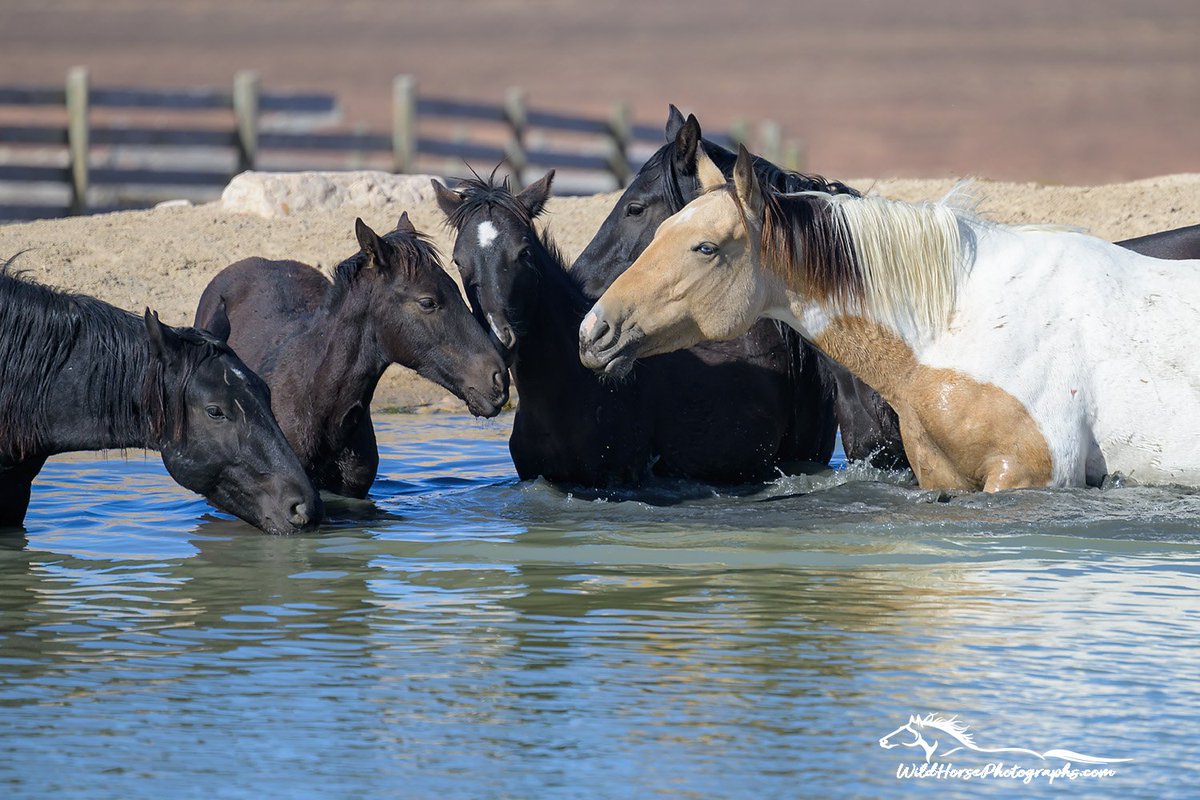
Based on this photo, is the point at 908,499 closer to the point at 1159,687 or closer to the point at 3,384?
the point at 1159,687

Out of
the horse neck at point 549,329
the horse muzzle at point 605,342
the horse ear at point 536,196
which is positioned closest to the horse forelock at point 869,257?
the horse muzzle at point 605,342

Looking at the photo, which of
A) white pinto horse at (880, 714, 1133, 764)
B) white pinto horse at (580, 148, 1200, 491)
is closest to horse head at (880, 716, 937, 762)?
white pinto horse at (880, 714, 1133, 764)

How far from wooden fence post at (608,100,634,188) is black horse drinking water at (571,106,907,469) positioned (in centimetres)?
1522

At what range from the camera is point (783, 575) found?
5461 mm

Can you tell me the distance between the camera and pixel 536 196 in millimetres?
7305

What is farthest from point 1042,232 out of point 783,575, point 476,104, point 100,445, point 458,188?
point 476,104

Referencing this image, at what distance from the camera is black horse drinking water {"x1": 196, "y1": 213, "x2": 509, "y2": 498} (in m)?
6.54

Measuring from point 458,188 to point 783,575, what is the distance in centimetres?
266

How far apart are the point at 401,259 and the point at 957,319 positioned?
224cm

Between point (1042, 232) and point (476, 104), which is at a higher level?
point (476, 104)

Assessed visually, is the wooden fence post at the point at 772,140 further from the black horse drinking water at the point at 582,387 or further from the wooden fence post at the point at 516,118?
the black horse drinking water at the point at 582,387

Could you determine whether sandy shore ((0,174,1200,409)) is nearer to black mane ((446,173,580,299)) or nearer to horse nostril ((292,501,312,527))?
black mane ((446,173,580,299))

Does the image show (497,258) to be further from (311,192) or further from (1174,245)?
(311,192)

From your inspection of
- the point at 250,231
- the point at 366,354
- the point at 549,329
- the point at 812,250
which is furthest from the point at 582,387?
the point at 250,231
